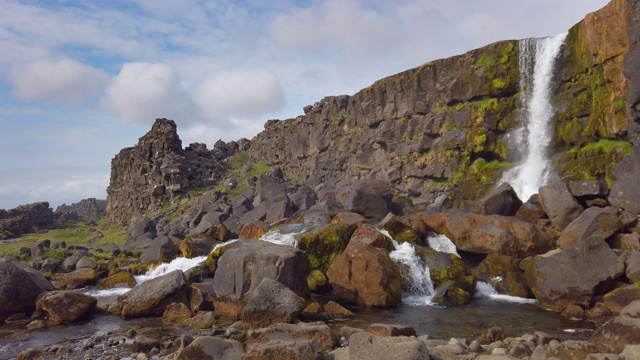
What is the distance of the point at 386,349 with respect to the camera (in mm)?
8914

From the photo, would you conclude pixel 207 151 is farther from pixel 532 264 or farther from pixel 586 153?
pixel 532 264

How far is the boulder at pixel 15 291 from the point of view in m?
17.1

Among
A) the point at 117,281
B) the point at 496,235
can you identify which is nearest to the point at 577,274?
the point at 496,235

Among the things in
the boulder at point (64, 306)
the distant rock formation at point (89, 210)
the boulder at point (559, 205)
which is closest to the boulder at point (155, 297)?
the boulder at point (64, 306)

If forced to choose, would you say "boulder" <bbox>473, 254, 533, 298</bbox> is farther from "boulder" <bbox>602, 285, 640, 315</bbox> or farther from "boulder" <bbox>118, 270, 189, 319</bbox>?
"boulder" <bbox>118, 270, 189, 319</bbox>

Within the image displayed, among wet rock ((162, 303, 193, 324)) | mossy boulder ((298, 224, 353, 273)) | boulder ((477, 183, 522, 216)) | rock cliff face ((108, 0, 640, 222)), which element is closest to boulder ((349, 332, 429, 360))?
wet rock ((162, 303, 193, 324))

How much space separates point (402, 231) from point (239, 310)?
33.4ft

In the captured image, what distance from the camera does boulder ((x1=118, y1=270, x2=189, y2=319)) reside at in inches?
664

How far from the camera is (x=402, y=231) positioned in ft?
77.0

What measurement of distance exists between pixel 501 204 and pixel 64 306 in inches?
883

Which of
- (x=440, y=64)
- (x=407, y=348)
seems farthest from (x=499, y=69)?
(x=407, y=348)

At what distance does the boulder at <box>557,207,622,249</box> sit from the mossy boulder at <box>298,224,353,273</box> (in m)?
9.94

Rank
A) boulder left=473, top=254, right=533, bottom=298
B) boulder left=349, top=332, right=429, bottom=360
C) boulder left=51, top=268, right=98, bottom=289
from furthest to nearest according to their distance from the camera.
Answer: boulder left=51, top=268, right=98, bottom=289 < boulder left=473, top=254, right=533, bottom=298 < boulder left=349, top=332, right=429, bottom=360

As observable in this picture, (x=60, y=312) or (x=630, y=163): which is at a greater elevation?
(x=630, y=163)
